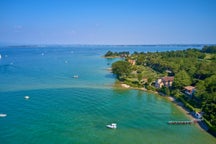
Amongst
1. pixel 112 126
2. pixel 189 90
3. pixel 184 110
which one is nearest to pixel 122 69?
pixel 189 90

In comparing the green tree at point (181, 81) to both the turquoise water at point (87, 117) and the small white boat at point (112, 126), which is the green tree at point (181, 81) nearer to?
the turquoise water at point (87, 117)

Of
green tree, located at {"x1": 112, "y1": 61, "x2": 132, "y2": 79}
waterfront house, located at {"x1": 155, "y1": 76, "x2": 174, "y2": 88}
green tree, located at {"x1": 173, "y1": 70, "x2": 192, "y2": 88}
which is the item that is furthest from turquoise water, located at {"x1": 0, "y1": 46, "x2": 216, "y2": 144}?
green tree, located at {"x1": 112, "y1": 61, "x2": 132, "y2": 79}

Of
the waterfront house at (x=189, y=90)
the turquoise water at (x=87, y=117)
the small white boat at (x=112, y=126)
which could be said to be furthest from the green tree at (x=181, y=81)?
the small white boat at (x=112, y=126)

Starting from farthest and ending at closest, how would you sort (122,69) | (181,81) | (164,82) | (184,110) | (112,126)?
(122,69), (164,82), (181,81), (184,110), (112,126)

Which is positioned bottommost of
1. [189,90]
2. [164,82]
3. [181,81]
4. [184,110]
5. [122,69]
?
[184,110]

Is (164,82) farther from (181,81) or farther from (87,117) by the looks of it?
(87,117)

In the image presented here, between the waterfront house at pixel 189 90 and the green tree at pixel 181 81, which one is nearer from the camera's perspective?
the waterfront house at pixel 189 90

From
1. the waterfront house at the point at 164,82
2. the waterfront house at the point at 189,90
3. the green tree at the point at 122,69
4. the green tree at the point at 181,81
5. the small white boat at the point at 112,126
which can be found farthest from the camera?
the green tree at the point at 122,69

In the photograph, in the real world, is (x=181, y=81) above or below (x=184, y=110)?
above

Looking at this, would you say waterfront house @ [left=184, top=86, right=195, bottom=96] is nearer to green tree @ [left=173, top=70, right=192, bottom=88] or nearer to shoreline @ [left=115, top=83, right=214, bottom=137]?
green tree @ [left=173, top=70, right=192, bottom=88]

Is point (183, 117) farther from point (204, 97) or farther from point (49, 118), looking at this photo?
point (49, 118)

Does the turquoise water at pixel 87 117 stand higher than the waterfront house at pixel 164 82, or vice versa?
the waterfront house at pixel 164 82

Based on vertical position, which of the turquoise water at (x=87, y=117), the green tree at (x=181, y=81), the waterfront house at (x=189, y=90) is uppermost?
the green tree at (x=181, y=81)
